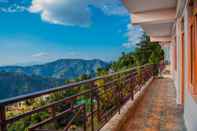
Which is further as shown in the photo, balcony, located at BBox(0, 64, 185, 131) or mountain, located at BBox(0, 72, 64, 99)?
mountain, located at BBox(0, 72, 64, 99)

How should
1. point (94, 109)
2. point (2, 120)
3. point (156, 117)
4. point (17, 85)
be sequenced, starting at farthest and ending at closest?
point (17, 85), point (156, 117), point (94, 109), point (2, 120)

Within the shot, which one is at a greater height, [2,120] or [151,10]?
[151,10]

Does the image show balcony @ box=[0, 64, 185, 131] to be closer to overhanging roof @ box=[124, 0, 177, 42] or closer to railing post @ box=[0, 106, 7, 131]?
railing post @ box=[0, 106, 7, 131]

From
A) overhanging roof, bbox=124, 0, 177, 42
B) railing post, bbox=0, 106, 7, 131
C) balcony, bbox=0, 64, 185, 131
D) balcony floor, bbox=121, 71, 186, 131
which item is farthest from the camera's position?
overhanging roof, bbox=124, 0, 177, 42

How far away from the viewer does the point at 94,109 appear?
307cm

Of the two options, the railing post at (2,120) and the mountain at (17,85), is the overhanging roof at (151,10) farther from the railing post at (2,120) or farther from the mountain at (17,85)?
the railing post at (2,120)

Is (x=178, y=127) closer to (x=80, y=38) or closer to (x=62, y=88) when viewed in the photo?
(x=62, y=88)

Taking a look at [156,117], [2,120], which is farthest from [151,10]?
[2,120]

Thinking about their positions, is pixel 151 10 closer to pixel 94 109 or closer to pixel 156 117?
pixel 156 117

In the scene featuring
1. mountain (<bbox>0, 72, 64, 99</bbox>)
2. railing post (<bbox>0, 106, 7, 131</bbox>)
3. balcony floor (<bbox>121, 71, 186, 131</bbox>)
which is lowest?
balcony floor (<bbox>121, 71, 186, 131</bbox>)

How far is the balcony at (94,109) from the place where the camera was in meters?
1.56

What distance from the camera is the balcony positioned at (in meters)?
1.56

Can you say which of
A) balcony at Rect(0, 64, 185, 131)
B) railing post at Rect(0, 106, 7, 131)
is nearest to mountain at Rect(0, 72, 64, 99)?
balcony at Rect(0, 64, 185, 131)

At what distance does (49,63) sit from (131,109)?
1965 cm
